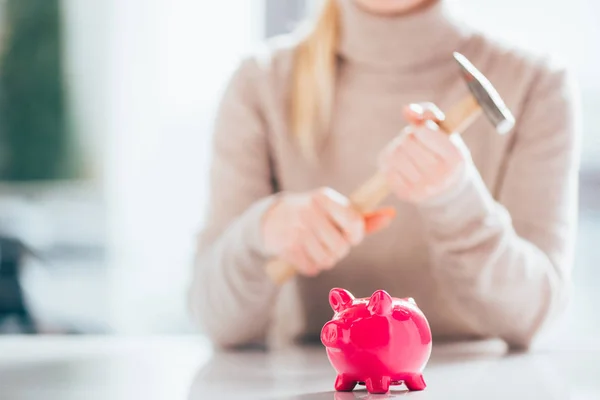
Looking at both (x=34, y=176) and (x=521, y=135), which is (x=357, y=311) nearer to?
(x=521, y=135)

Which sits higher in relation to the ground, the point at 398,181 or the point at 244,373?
the point at 398,181

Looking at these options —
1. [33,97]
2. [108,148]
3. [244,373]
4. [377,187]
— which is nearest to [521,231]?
[377,187]

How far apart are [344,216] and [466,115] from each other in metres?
0.18

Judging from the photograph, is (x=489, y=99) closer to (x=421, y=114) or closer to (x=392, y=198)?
(x=421, y=114)

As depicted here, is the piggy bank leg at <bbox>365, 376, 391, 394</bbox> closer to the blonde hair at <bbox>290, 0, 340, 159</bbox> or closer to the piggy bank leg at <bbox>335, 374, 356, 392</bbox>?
the piggy bank leg at <bbox>335, 374, 356, 392</bbox>

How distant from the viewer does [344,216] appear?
0.86 metres

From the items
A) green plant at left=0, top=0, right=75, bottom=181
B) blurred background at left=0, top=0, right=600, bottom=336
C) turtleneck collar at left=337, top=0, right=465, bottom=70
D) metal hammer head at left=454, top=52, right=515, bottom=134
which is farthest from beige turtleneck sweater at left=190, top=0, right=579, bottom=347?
green plant at left=0, top=0, right=75, bottom=181

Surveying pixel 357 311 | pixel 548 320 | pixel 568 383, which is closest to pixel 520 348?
pixel 548 320

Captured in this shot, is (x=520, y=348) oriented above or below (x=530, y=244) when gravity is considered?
below

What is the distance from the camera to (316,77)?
115cm

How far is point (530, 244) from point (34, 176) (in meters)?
1.52

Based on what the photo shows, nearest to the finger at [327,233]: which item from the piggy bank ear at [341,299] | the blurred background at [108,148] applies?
the piggy bank ear at [341,299]

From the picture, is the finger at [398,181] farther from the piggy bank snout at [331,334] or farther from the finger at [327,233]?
the piggy bank snout at [331,334]

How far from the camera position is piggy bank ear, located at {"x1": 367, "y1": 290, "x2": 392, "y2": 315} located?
1.99ft
